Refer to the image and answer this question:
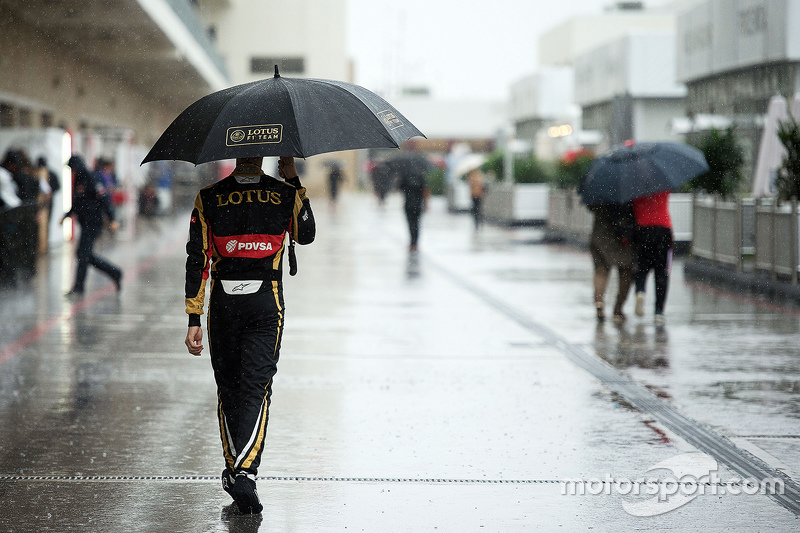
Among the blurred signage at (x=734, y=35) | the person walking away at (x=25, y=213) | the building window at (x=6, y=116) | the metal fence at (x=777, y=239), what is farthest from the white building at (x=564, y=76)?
the person walking away at (x=25, y=213)

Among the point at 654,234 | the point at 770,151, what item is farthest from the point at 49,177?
the point at 654,234

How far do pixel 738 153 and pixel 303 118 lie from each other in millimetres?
14072

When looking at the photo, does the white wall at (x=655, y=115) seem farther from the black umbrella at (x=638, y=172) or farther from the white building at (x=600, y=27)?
the white building at (x=600, y=27)

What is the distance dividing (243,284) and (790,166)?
35.2ft

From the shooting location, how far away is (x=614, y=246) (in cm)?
1134

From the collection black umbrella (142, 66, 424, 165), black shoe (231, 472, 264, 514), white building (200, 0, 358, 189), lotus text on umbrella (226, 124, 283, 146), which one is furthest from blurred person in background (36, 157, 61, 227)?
white building (200, 0, 358, 189)

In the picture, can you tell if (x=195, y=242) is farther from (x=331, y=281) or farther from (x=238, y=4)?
(x=238, y=4)

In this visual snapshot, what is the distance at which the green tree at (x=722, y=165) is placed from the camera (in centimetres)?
1762

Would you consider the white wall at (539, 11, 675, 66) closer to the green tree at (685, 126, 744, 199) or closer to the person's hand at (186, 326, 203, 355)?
the green tree at (685, 126, 744, 199)

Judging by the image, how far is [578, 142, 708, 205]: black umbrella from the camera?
35.4 ft

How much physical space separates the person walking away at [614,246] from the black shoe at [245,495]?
699cm

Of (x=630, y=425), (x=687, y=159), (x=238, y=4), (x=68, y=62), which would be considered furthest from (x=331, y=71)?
(x=630, y=425)

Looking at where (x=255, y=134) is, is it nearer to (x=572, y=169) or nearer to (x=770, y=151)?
(x=770, y=151)

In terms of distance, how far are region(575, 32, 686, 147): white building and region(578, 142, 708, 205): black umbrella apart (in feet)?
58.9
